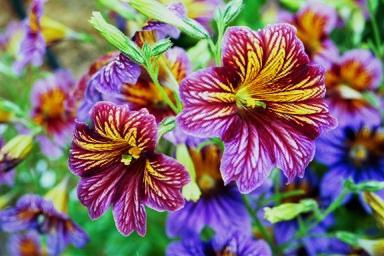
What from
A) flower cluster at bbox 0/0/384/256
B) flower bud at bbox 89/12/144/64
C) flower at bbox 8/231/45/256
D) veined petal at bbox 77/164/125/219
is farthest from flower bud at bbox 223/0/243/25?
flower at bbox 8/231/45/256

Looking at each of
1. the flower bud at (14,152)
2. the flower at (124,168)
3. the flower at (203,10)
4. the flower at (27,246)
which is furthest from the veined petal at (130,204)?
the flower at (27,246)

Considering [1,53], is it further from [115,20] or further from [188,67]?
[188,67]

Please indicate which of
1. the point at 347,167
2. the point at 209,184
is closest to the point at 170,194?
the point at 209,184

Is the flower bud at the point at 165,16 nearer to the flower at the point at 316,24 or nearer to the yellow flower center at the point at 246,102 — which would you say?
the yellow flower center at the point at 246,102

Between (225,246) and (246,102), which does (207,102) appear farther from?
(225,246)

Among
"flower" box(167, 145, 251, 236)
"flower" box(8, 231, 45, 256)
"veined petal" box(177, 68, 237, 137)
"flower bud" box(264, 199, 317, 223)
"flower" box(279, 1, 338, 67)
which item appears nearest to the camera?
"veined petal" box(177, 68, 237, 137)

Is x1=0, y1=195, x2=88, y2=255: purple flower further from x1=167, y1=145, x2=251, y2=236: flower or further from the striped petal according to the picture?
the striped petal

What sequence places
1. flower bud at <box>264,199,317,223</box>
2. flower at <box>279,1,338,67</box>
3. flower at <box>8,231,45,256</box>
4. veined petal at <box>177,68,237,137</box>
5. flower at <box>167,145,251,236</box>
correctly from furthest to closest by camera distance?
flower at <box>8,231,45,256</box> < flower at <box>279,1,338,67</box> < flower at <box>167,145,251,236</box> < flower bud at <box>264,199,317,223</box> < veined petal at <box>177,68,237,137</box>
